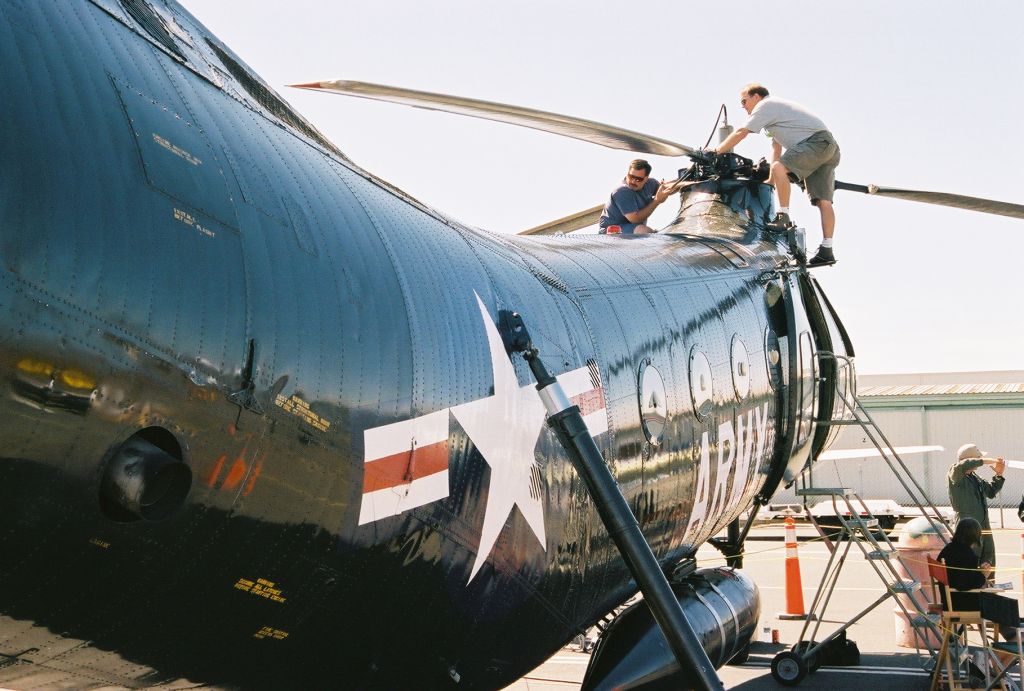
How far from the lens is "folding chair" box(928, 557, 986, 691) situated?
27.0ft

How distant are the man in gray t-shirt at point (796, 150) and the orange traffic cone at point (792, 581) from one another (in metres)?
4.57

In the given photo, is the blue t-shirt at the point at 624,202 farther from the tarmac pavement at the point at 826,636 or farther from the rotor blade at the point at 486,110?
the tarmac pavement at the point at 826,636

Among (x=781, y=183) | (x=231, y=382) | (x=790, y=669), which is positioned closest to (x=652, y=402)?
(x=231, y=382)

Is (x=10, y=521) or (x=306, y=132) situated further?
(x=306, y=132)

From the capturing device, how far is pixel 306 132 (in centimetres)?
479

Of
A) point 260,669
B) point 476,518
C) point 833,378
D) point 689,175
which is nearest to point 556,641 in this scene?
point 476,518

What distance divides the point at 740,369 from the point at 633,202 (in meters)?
3.14

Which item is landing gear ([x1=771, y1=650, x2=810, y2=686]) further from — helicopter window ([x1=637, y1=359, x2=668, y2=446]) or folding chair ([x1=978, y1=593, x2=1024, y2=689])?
helicopter window ([x1=637, y1=359, x2=668, y2=446])

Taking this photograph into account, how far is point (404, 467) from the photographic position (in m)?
3.98

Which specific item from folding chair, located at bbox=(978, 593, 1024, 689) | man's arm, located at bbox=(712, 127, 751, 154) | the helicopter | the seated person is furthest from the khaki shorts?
the helicopter

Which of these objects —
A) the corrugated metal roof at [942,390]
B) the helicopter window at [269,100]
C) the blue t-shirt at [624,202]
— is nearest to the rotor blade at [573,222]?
the blue t-shirt at [624,202]

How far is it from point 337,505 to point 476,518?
1023mm

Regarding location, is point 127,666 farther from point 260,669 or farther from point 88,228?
point 88,228

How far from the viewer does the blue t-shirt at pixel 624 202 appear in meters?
10.7
